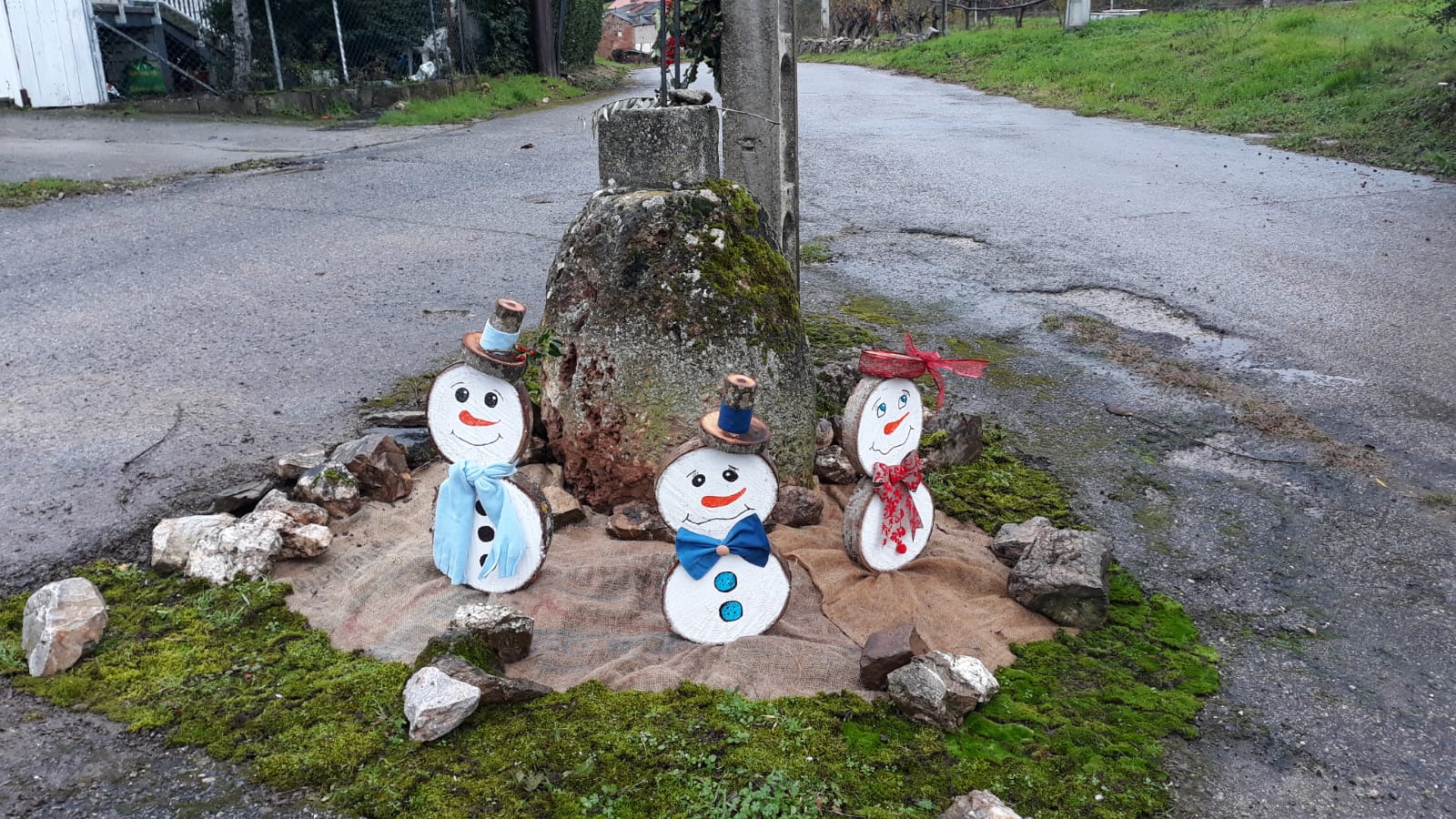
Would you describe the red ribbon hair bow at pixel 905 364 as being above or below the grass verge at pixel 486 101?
below

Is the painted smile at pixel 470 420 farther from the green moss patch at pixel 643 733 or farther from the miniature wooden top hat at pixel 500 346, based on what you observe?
the green moss patch at pixel 643 733

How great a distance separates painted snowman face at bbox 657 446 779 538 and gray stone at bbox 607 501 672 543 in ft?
2.19

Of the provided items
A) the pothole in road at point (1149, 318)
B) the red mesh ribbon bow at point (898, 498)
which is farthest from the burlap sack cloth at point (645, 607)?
the pothole in road at point (1149, 318)

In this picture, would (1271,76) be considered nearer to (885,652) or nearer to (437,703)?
(885,652)

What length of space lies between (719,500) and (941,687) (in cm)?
84

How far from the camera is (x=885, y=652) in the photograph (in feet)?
9.83

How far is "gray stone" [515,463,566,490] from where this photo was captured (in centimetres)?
425

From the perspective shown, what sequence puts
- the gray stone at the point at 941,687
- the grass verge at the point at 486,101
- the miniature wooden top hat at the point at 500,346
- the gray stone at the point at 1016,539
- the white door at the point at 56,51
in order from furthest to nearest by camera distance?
the grass verge at the point at 486,101
the white door at the point at 56,51
the gray stone at the point at 1016,539
the miniature wooden top hat at the point at 500,346
the gray stone at the point at 941,687

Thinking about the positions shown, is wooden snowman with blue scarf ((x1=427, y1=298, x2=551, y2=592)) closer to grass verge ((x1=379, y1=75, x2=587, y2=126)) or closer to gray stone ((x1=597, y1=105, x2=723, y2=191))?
gray stone ((x1=597, y1=105, x2=723, y2=191))

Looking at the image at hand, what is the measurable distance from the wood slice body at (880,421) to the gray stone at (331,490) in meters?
1.95

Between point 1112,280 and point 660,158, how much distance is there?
14.6ft

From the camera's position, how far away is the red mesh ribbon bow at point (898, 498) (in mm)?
3562


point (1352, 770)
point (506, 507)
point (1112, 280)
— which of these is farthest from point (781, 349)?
point (1112, 280)

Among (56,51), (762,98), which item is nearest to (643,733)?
(762,98)
